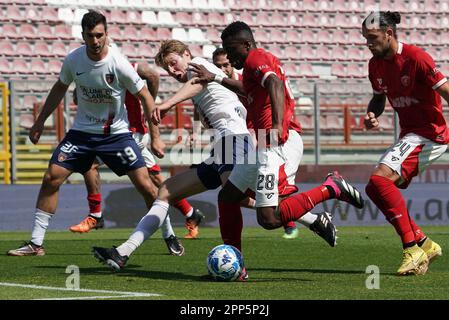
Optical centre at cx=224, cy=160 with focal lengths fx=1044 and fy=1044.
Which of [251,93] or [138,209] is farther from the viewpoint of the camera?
[138,209]

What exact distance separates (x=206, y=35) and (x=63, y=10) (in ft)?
11.5

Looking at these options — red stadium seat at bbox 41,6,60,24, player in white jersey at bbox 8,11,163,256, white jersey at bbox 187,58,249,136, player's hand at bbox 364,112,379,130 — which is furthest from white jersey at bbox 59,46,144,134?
red stadium seat at bbox 41,6,60,24

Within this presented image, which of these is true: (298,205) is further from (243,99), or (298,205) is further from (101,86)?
(101,86)

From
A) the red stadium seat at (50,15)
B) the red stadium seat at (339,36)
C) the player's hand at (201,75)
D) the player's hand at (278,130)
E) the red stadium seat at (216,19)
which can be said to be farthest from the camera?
the red stadium seat at (339,36)

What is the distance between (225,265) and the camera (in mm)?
7879

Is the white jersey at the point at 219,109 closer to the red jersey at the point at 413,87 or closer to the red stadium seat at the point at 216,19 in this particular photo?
the red jersey at the point at 413,87

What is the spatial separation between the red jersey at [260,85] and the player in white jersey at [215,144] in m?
0.37

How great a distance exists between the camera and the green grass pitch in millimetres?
→ 6926

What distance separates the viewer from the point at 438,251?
8797 mm

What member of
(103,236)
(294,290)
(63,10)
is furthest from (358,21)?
(294,290)

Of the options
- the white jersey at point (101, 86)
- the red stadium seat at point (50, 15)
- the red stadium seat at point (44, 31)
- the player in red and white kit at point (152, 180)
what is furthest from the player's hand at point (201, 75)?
the red stadium seat at point (50, 15)

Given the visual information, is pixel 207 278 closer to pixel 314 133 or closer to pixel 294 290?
pixel 294 290

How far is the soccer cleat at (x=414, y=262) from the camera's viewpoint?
8211mm

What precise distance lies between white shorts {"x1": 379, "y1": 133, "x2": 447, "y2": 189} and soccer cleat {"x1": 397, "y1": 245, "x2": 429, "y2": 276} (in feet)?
2.19
